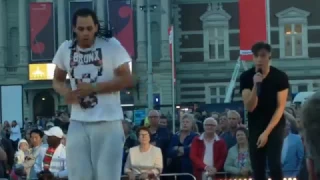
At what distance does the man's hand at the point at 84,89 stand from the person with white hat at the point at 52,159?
14.9 feet

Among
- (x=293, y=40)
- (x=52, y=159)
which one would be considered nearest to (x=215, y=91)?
(x=293, y=40)

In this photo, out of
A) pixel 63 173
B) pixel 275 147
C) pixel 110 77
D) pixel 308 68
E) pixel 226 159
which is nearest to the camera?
pixel 110 77

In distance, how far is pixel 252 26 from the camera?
17844mm

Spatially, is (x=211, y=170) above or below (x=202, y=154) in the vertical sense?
below

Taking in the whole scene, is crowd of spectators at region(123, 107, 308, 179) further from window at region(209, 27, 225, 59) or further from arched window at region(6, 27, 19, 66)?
arched window at region(6, 27, 19, 66)

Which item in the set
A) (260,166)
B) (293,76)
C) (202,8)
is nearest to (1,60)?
(202,8)

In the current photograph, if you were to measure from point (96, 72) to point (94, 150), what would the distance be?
483 mm

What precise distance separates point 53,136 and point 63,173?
74 cm

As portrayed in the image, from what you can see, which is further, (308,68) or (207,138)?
(308,68)

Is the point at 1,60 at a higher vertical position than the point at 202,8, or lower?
lower

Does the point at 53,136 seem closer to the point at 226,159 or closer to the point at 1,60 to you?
the point at 226,159

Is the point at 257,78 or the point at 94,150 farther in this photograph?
the point at 257,78

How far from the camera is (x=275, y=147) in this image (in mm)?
6305

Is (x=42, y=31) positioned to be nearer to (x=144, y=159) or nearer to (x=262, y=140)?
(x=144, y=159)
